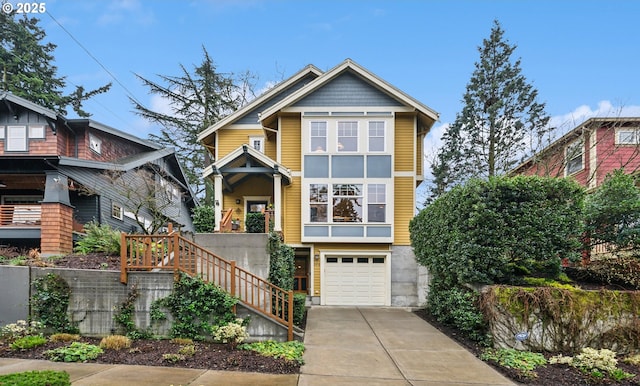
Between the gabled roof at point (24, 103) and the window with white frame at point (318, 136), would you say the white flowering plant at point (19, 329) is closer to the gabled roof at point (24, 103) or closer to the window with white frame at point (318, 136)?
the window with white frame at point (318, 136)

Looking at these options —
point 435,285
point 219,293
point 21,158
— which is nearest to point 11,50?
point 21,158

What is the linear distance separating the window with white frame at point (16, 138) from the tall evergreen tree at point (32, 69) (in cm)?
1181

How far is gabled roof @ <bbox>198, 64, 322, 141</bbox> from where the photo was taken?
1494cm

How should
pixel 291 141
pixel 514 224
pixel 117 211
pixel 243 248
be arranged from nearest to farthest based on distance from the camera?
pixel 514 224 < pixel 243 248 < pixel 291 141 < pixel 117 211

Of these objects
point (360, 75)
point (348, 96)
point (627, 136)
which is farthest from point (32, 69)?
Answer: point (627, 136)

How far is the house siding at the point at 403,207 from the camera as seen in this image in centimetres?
1338

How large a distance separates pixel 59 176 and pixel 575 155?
20.8m

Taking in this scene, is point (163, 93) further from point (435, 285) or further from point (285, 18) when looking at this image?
point (435, 285)

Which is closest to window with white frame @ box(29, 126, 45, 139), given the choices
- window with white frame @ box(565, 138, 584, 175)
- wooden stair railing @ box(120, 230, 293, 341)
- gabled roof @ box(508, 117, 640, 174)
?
wooden stair railing @ box(120, 230, 293, 341)

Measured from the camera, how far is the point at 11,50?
25.2 metres

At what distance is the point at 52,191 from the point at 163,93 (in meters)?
12.8

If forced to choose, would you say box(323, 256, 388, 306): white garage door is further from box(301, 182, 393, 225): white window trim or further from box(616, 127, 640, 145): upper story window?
box(616, 127, 640, 145): upper story window

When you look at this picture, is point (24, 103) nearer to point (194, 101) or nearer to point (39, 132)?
point (39, 132)

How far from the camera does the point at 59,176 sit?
12.7 metres
